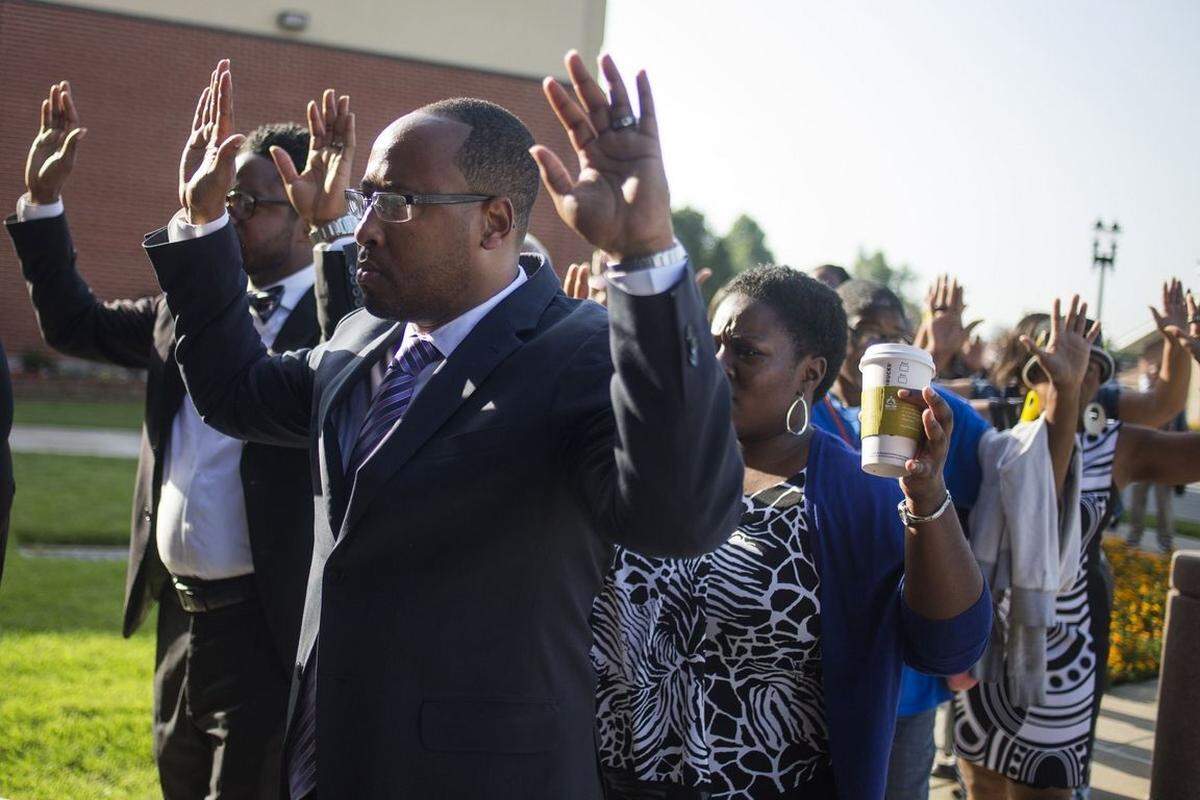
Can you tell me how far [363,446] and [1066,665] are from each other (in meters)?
3.31

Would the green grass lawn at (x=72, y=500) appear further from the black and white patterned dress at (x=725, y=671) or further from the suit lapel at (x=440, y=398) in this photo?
the suit lapel at (x=440, y=398)

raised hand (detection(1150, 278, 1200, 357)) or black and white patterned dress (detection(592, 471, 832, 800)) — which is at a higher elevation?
raised hand (detection(1150, 278, 1200, 357))

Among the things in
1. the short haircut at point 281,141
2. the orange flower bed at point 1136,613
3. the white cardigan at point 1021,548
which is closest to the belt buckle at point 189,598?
the short haircut at point 281,141

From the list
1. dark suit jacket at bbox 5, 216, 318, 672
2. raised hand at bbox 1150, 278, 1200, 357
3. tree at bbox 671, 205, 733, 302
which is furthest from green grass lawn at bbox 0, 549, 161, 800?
tree at bbox 671, 205, 733, 302

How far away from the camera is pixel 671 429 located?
5.72 ft

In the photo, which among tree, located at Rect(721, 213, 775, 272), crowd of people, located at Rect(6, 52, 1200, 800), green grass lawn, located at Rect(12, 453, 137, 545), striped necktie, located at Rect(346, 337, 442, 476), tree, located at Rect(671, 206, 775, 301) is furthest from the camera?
tree, located at Rect(721, 213, 775, 272)

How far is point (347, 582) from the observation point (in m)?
2.15

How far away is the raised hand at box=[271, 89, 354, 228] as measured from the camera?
3238 millimetres

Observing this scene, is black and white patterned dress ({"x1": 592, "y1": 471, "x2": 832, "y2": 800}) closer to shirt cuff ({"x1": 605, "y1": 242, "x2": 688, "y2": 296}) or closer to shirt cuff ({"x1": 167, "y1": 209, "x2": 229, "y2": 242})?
shirt cuff ({"x1": 605, "y1": 242, "x2": 688, "y2": 296})

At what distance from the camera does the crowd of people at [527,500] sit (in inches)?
77.9

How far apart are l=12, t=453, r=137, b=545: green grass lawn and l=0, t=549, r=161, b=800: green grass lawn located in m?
1.36

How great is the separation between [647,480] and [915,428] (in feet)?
2.64

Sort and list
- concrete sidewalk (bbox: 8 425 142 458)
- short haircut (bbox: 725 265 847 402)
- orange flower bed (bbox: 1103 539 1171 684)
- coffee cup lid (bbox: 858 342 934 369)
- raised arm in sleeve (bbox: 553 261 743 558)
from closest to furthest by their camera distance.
A: raised arm in sleeve (bbox: 553 261 743 558) → coffee cup lid (bbox: 858 342 934 369) → short haircut (bbox: 725 265 847 402) → orange flower bed (bbox: 1103 539 1171 684) → concrete sidewalk (bbox: 8 425 142 458)

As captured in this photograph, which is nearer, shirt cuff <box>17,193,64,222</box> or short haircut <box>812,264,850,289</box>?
shirt cuff <box>17,193,64,222</box>
